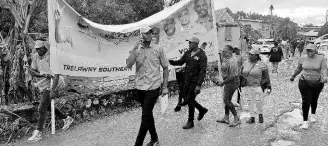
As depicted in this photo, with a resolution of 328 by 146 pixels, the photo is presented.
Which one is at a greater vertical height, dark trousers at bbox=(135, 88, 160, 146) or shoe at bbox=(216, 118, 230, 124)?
dark trousers at bbox=(135, 88, 160, 146)

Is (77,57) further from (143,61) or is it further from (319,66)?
(319,66)

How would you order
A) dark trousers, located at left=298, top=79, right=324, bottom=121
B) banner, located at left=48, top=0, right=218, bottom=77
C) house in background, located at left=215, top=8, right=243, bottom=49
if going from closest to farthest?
banner, located at left=48, top=0, right=218, bottom=77 → dark trousers, located at left=298, top=79, right=324, bottom=121 → house in background, located at left=215, top=8, right=243, bottom=49

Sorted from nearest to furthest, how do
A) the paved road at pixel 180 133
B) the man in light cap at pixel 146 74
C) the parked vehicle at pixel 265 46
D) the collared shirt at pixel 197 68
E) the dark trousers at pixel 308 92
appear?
the man in light cap at pixel 146 74 → the paved road at pixel 180 133 → the collared shirt at pixel 197 68 → the dark trousers at pixel 308 92 → the parked vehicle at pixel 265 46

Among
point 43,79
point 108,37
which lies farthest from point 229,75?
point 43,79

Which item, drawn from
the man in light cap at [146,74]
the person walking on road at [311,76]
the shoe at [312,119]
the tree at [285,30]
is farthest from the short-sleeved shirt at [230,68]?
the tree at [285,30]

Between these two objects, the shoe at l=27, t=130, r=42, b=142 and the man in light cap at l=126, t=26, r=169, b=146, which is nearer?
the man in light cap at l=126, t=26, r=169, b=146

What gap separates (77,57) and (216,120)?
116 inches

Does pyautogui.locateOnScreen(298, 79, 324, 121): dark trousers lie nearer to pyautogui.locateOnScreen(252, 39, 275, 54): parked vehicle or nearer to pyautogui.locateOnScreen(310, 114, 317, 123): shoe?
pyautogui.locateOnScreen(310, 114, 317, 123): shoe

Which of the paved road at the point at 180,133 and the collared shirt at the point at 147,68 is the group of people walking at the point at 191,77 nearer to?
the collared shirt at the point at 147,68

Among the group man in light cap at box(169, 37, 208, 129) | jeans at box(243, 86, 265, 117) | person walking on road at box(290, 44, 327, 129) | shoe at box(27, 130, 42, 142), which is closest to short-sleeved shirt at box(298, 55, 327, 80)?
person walking on road at box(290, 44, 327, 129)

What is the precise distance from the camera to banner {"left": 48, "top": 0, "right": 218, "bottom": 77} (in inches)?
246

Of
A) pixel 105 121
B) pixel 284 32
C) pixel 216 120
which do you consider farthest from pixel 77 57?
pixel 284 32

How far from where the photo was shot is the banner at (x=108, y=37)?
6254 millimetres

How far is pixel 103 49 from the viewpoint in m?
7.48
